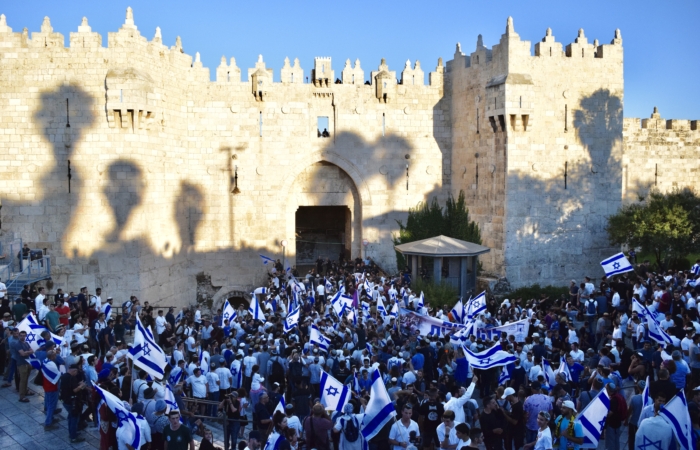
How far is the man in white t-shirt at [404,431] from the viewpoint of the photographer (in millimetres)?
9867

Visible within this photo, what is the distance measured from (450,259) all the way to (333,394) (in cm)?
1388

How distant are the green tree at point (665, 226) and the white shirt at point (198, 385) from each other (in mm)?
17562

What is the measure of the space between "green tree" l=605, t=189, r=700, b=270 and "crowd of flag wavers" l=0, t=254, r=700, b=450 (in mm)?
4368

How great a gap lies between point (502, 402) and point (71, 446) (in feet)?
24.8

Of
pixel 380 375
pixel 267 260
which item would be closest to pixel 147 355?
pixel 380 375

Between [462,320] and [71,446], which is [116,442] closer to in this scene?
[71,446]

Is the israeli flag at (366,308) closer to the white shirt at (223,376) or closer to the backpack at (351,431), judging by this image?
the white shirt at (223,376)

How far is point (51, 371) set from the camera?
12.4 meters

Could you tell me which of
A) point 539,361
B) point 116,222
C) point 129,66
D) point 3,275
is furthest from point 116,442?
point 129,66

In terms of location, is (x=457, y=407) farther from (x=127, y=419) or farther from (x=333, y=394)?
(x=127, y=419)

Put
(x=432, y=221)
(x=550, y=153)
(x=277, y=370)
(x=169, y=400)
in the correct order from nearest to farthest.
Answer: (x=169, y=400) → (x=277, y=370) → (x=550, y=153) → (x=432, y=221)

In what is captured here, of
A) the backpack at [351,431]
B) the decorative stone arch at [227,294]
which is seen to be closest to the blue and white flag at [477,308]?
the backpack at [351,431]

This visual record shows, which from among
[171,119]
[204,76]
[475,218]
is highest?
[204,76]

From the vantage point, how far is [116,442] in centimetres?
1110
